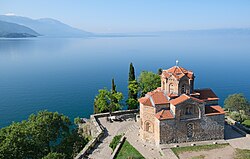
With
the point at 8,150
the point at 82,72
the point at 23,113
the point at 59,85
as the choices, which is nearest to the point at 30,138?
the point at 8,150

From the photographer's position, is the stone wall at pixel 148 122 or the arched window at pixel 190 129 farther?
the stone wall at pixel 148 122

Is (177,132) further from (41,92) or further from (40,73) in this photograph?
(40,73)

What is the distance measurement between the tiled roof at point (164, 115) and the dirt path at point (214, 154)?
3.93 m

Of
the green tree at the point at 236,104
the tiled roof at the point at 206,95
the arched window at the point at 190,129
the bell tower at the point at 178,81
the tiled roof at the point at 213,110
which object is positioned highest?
the bell tower at the point at 178,81

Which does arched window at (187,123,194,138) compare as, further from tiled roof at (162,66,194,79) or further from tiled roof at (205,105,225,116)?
tiled roof at (162,66,194,79)

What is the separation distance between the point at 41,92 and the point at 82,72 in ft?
90.1

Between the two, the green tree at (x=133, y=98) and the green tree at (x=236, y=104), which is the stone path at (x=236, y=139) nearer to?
the green tree at (x=133, y=98)

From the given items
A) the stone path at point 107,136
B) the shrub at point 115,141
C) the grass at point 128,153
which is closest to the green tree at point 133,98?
the stone path at point 107,136

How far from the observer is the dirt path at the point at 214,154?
24812mm

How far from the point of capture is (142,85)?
42.8 metres

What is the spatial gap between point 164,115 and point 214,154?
20.1 feet

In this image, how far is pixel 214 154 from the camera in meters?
25.3

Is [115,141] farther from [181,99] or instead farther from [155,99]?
[181,99]

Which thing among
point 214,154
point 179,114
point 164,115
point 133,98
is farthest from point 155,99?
point 133,98
